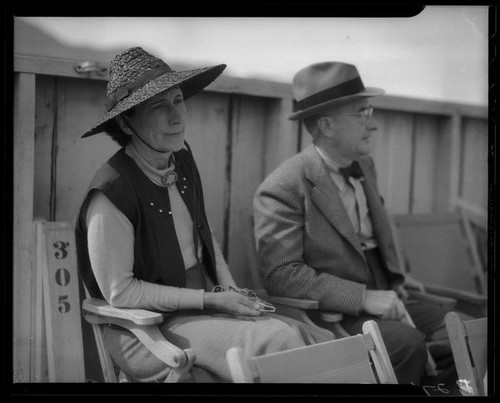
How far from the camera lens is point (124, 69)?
322cm

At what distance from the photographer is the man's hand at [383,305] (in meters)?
3.46

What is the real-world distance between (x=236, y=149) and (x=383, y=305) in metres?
0.99

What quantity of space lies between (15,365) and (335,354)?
1.41 m

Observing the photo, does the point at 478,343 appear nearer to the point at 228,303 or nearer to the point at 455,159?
the point at 455,159

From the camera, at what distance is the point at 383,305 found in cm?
347

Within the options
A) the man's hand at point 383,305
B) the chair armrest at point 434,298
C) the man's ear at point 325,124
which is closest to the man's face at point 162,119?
the man's ear at point 325,124

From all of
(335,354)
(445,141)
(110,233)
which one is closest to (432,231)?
(445,141)

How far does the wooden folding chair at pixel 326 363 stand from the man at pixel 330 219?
0.25 m

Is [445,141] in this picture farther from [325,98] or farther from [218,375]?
[218,375]

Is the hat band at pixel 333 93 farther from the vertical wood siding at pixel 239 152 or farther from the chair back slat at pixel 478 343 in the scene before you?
the chair back slat at pixel 478 343

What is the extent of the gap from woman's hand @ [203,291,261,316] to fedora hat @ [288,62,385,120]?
0.88 meters

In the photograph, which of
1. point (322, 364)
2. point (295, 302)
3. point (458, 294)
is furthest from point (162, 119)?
point (458, 294)

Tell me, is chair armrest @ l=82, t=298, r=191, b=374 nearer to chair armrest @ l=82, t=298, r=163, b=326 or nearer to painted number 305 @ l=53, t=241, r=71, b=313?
chair armrest @ l=82, t=298, r=163, b=326

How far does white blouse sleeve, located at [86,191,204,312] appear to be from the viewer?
3137 mm
